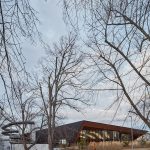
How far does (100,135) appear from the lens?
223 feet

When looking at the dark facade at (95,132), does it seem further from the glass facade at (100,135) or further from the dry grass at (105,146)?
the dry grass at (105,146)

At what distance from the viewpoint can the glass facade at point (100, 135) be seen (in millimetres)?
65438

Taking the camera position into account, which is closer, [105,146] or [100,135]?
[105,146]

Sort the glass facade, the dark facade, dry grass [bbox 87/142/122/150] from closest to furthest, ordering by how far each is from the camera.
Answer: dry grass [bbox 87/142/122/150] → the dark facade → the glass facade

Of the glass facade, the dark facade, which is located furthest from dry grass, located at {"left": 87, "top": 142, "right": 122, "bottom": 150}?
the glass facade

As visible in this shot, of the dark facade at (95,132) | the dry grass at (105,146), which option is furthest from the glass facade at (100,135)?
the dry grass at (105,146)

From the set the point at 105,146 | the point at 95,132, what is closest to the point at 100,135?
the point at 95,132

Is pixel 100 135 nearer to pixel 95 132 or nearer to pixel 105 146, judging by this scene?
pixel 95 132

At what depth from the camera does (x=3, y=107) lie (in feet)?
16.9

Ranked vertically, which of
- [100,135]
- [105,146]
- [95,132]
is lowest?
[105,146]

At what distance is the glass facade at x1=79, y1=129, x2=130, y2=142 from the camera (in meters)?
65.4

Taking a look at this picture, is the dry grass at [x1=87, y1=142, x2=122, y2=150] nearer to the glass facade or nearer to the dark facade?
the dark facade

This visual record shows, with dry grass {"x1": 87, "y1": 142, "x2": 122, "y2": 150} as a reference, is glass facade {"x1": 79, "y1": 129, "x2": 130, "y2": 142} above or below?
above

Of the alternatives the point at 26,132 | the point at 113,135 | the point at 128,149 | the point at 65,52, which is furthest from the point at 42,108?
the point at 113,135
